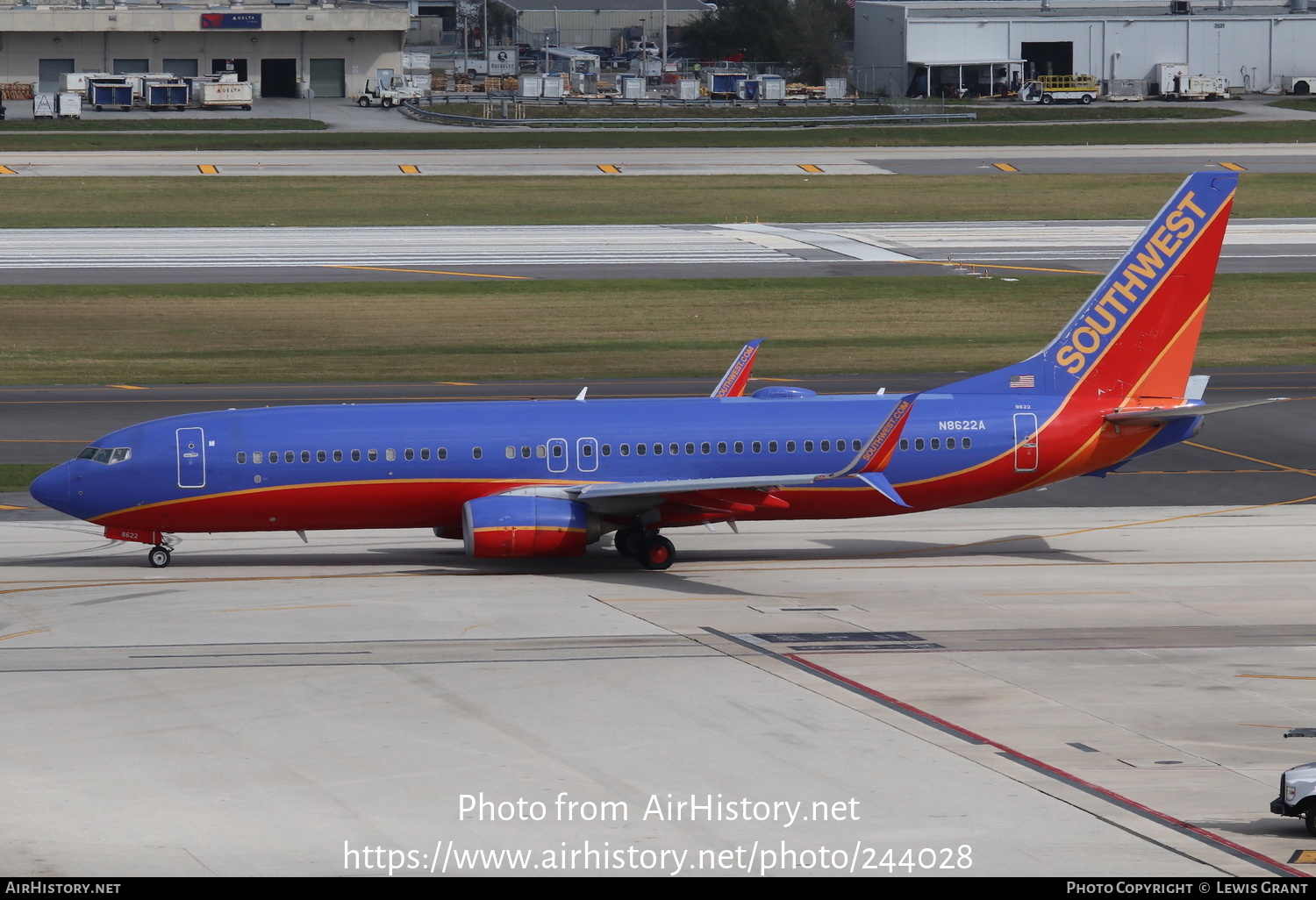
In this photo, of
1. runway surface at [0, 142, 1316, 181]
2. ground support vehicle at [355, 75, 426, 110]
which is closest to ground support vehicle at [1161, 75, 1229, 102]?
runway surface at [0, 142, 1316, 181]

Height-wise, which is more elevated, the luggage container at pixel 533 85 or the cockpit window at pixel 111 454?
the luggage container at pixel 533 85

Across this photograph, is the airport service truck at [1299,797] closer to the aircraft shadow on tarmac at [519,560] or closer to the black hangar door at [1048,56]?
the aircraft shadow on tarmac at [519,560]

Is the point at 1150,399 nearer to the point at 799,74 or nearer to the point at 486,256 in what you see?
the point at 486,256

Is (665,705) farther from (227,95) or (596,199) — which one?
(227,95)

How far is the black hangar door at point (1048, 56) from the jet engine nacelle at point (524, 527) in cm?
13742

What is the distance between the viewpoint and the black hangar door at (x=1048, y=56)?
163125 mm

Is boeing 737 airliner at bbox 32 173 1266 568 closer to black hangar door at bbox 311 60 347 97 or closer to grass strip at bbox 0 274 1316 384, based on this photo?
grass strip at bbox 0 274 1316 384

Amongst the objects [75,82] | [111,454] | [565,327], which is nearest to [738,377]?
[111,454]

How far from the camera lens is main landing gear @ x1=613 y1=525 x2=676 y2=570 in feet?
Answer: 127

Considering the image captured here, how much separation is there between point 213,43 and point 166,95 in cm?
1380

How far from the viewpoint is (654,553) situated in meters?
38.8

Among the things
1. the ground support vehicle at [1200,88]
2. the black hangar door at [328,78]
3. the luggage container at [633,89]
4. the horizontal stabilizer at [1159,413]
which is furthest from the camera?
the luggage container at [633,89]

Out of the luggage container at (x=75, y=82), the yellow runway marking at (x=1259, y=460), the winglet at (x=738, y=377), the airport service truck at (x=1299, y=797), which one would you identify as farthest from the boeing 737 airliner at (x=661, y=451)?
the luggage container at (x=75, y=82)

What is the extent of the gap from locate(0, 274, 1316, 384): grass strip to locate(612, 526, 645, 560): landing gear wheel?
24.3 metres
